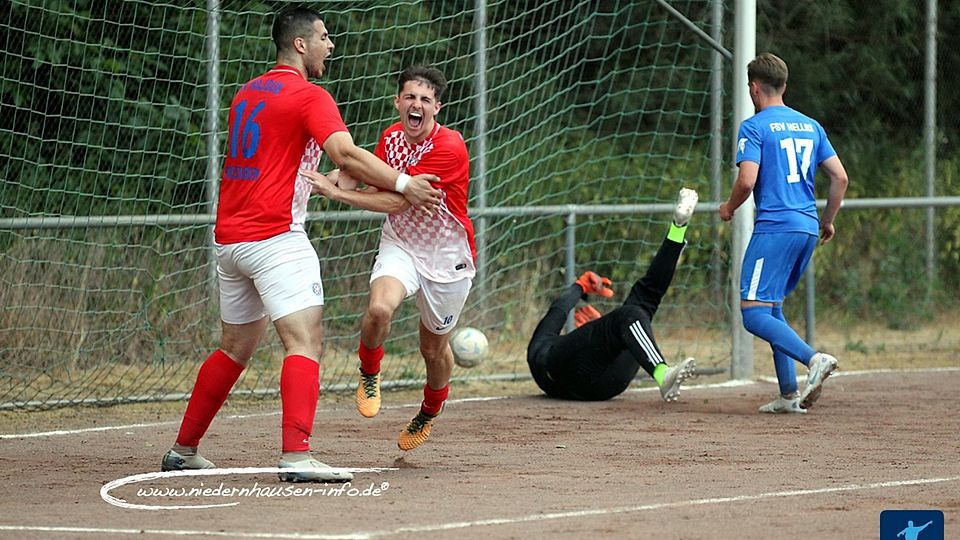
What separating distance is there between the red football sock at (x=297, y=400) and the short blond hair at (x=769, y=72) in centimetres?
409

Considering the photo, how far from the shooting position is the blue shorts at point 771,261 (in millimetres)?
9219

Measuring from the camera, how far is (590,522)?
216 inches

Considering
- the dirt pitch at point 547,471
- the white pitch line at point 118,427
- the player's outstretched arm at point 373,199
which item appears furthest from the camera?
the white pitch line at point 118,427

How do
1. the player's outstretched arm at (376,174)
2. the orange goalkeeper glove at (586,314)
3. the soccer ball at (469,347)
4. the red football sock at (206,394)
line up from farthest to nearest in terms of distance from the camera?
the orange goalkeeper glove at (586,314), the soccer ball at (469,347), the red football sock at (206,394), the player's outstretched arm at (376,174)

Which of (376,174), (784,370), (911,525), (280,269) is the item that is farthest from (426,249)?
(784,370)

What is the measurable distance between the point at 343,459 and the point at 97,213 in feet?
11.4

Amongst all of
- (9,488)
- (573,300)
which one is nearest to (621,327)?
(573,300)

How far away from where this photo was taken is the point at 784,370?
30.9 feet

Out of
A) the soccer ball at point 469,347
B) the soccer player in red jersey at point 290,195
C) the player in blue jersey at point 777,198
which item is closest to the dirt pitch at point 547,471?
the soccer ball at point 469,347

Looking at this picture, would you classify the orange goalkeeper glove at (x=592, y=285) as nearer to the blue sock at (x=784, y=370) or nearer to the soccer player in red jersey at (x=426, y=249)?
the blue sock at (x=784, y=370)

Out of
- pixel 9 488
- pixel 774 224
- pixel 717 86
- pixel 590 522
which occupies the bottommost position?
pixel 9 488

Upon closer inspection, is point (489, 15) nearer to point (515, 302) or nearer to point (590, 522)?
point (515, 302)

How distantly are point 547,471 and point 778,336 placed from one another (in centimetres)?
276

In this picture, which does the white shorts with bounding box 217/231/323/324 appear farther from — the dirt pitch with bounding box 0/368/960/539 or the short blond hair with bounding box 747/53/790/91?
the short blond hair with bounding box 747/53/790/91
